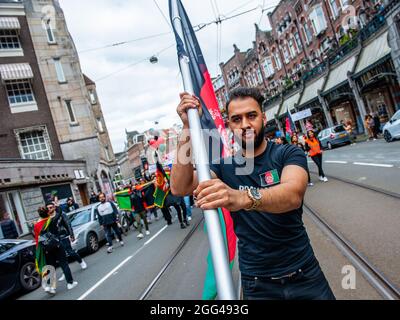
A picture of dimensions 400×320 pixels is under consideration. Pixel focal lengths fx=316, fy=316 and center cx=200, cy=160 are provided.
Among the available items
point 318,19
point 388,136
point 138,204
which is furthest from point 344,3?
point 138,204

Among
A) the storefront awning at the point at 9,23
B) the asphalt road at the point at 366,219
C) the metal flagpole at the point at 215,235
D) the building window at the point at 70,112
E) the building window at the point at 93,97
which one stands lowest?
the asphalt road at the point at 366,219

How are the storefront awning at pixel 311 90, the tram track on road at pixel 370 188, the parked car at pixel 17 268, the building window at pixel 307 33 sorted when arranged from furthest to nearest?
the building window at pixel 307 33 → the storefront awning at pixel 311 90 → the parked car at pixel 17 268 → the tram track on road at pixel 370 188

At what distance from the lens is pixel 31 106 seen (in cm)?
2373

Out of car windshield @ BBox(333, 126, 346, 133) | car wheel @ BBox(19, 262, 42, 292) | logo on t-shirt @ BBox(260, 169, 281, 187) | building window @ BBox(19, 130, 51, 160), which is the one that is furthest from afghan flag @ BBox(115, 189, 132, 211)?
car windshield @ BBox(333, 126, 346, 133)

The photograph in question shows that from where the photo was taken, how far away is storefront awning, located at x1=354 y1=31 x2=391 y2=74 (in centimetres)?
1927

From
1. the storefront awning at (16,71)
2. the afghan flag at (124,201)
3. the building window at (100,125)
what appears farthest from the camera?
the building window at (100,125)

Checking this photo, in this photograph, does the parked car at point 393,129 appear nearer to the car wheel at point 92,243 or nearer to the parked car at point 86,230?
the parked car at point 86,230

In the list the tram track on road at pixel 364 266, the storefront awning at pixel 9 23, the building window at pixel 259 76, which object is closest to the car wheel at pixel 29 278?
the tram track on road at pixel 364 266

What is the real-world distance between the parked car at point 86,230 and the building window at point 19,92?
15.4 metres

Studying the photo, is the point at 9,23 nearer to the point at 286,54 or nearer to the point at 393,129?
the point at 393,129

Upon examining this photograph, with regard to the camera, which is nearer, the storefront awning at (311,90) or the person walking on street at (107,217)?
the person walking on street at (107,217)

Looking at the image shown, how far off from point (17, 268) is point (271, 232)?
7.78 metres

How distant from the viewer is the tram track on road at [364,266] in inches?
127

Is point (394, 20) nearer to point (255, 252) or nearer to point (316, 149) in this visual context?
point (316, 149)
